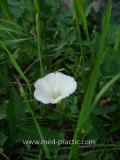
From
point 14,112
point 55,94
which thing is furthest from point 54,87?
point 14,112

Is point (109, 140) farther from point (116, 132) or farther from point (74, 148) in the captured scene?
point (74, 148)

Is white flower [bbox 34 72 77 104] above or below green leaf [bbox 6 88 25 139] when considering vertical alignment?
above

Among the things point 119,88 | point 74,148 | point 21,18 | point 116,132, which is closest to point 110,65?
point 119,88

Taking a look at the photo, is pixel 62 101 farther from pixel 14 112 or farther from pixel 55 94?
pixel 14 112

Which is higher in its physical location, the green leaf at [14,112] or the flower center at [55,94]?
the flower center at [55,94]
